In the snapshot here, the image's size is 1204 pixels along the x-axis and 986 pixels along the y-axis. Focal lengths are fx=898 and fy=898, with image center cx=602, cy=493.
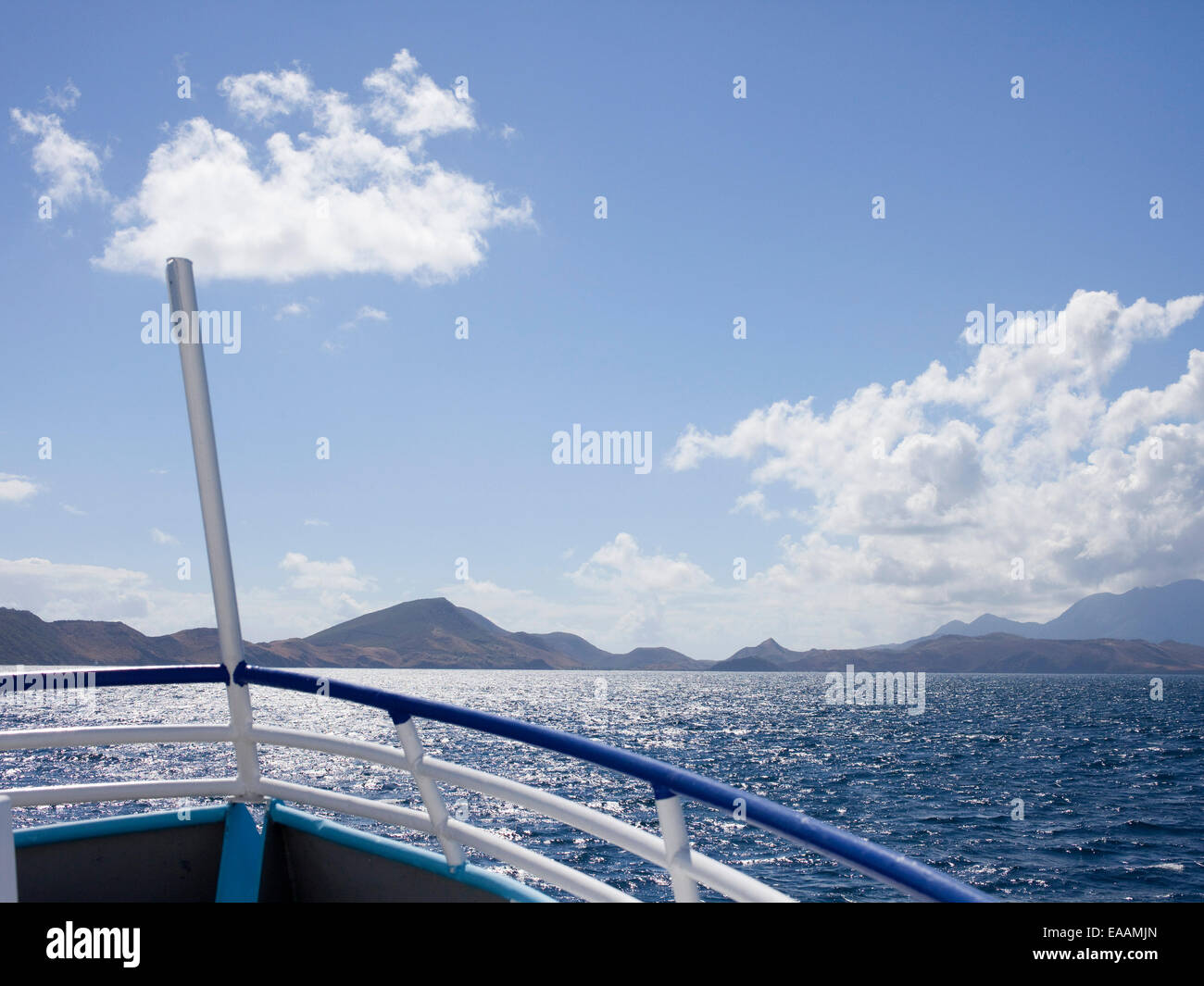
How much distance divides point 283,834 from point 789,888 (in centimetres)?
1631

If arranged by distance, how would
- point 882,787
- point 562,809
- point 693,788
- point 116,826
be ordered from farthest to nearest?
point 882,787 → point 116,826 → point 562,809 → point 693,788

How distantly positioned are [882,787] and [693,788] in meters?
37.9

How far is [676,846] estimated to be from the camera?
1.93 meters

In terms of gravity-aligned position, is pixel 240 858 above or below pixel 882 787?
above

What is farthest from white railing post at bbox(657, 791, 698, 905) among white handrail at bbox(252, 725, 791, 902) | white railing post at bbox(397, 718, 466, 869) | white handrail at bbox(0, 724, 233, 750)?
white handrail at bbox(0, 724, 233, 750)

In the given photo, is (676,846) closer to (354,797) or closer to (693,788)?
(693,788)

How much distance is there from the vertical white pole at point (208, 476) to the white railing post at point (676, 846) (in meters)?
2.20

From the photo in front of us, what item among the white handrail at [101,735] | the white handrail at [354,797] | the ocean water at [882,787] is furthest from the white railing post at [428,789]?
the ocean water at [882,787]

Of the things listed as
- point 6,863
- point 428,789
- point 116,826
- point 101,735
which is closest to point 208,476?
point 101,735

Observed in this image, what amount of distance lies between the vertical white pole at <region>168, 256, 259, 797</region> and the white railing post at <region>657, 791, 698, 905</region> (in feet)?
7.22
